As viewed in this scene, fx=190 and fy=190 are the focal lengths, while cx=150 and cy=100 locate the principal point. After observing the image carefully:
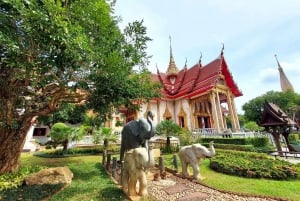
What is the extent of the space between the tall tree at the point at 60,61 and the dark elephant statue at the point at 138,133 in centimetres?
114

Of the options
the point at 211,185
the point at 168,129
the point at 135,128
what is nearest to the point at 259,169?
the point at 211,185

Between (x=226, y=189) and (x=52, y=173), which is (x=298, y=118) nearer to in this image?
(x=226, y=189)

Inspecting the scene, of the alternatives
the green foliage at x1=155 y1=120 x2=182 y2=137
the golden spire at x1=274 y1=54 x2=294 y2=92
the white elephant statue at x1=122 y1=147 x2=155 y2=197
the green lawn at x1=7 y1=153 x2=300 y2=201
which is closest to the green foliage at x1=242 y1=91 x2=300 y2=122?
Result: the golden spire at x1=274 y1=54 x2=294 y2=92

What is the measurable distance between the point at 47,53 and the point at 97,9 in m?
1.84

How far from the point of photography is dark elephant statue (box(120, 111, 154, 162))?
543 cm

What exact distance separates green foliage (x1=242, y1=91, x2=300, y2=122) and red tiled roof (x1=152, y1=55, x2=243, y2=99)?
17.0 metres

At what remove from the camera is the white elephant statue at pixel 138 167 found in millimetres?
4234

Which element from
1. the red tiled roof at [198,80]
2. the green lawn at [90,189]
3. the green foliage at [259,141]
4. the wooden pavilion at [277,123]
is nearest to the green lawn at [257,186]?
the green lawn at [90,189]

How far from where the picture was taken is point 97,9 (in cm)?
534

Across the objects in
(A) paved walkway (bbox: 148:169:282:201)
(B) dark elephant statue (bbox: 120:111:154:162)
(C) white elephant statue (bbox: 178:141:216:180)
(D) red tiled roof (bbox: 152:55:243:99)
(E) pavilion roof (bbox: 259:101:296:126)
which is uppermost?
(D) red tiled roof (bbox: 152:55:243:99)

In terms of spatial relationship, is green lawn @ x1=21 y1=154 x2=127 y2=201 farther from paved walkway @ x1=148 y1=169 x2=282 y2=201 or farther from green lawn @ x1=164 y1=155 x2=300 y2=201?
green lawn @ x1=164 y1=155 x2=300 y2=201

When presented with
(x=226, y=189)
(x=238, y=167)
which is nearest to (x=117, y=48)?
(x=226, y=189)

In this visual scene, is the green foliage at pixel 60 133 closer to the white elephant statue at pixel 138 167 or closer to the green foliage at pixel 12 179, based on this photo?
the green foliage at pixel 12 179

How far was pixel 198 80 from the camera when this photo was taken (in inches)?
766
